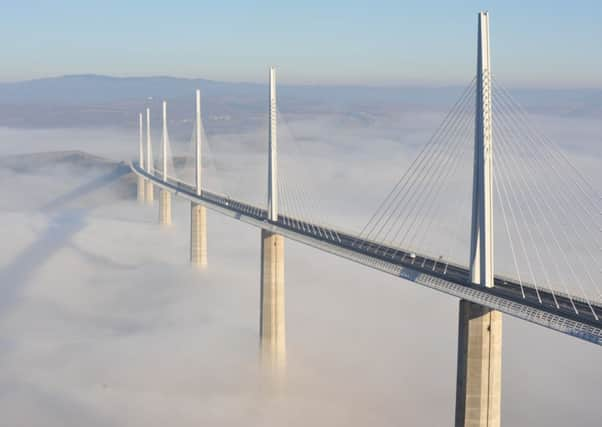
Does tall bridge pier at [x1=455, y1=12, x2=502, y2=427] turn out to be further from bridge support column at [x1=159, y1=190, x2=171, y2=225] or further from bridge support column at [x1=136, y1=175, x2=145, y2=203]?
bridge support column at [x1=136, y1=175, x2=145, y2=203]

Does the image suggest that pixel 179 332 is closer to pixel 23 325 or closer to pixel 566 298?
pixel 23 325

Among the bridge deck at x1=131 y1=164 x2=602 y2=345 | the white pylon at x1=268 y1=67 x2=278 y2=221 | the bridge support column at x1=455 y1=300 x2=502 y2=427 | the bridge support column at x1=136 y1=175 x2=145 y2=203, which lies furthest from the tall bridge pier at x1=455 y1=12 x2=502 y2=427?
the bridge support column at x1=136 y1=175 x2=145 y2=203

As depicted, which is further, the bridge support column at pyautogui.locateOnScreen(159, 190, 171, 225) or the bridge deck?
the bridge support column at pyautogui.locateOnScreen(159, 190, 171, 225)

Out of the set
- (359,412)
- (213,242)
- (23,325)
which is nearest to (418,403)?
(359,412)

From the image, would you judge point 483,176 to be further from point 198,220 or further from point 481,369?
point 198,220

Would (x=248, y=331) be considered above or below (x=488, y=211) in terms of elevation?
below

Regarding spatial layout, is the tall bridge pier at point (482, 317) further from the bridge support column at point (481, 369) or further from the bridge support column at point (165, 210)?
the bridge support column at point (165, 210)
